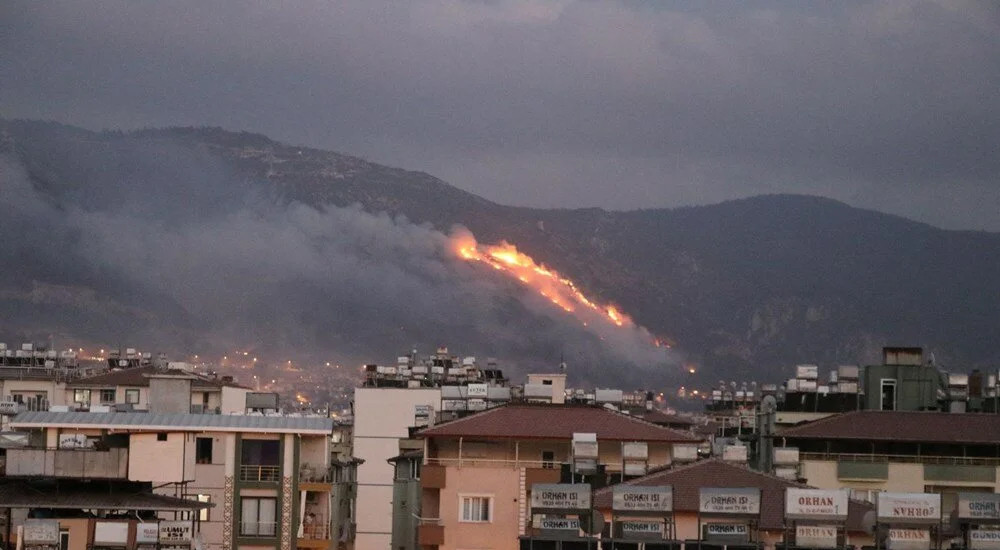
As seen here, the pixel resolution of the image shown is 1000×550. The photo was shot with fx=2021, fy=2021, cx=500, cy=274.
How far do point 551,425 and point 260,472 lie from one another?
13.5 m

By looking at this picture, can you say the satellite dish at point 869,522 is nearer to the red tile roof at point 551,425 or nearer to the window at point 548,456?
the red tile roof at point 551,425

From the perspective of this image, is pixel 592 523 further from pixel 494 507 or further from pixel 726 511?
pixel 494 507

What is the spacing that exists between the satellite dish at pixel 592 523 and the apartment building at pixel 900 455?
93.4 feet

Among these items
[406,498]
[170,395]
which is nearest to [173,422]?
[170,395]

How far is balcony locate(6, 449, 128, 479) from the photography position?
80.7m

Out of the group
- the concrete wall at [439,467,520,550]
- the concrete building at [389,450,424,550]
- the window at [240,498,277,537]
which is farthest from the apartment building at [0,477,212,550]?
the concrete building at [389,450,424,550]

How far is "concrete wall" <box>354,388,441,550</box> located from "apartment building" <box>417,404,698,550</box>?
64.9 m

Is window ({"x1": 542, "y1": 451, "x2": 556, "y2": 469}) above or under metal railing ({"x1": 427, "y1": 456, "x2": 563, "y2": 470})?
above

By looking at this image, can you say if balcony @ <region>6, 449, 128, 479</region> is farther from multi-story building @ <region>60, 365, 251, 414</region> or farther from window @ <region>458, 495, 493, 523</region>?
multi-story building @ <region>60, 365, 251, 414</region>

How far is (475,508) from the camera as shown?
295 feet

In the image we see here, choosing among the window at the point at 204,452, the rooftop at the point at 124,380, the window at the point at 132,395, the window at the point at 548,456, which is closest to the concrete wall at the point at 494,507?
the window at the point at 548,456

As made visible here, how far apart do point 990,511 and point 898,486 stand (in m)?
30.1

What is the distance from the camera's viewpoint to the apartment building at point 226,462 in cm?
8475

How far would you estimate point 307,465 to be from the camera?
9581cm
